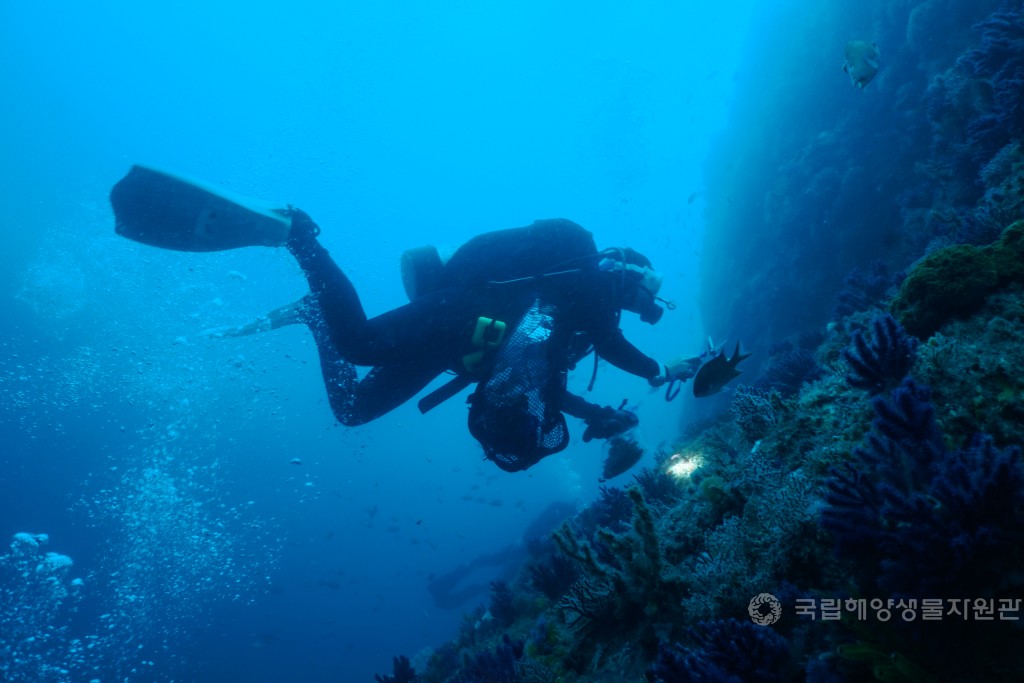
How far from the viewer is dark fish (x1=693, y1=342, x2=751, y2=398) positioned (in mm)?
3828

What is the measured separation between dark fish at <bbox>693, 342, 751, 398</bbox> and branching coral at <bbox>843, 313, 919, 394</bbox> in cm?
112

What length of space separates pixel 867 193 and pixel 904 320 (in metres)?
9.74

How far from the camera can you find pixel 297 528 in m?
93.8

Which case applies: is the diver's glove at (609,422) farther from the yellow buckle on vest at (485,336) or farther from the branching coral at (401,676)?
the branching coral at (401,676)

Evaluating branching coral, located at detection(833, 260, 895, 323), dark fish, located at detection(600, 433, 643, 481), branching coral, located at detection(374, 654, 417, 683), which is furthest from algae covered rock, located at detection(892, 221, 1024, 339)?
branching coral, located at detection(374, 654, 417, 683)

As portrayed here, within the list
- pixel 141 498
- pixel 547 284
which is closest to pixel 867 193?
pixel 547 284

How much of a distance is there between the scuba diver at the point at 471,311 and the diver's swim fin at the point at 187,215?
1 cm

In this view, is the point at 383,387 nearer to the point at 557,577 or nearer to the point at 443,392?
the point at 443,392

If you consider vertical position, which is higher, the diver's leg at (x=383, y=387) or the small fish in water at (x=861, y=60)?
the small fish in water at (x=861, y=60)

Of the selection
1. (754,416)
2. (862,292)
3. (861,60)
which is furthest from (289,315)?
(862,292)

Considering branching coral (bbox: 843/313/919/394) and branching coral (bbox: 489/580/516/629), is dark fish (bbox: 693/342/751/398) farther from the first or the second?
branching coral (bbox: 489/580/516/629)

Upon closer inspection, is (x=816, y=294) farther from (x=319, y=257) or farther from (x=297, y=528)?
(x=297, y=528)

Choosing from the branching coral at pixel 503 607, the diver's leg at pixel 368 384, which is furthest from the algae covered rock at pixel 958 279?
the branching coral at pixel 503 607

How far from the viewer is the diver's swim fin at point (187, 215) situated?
209 inches
